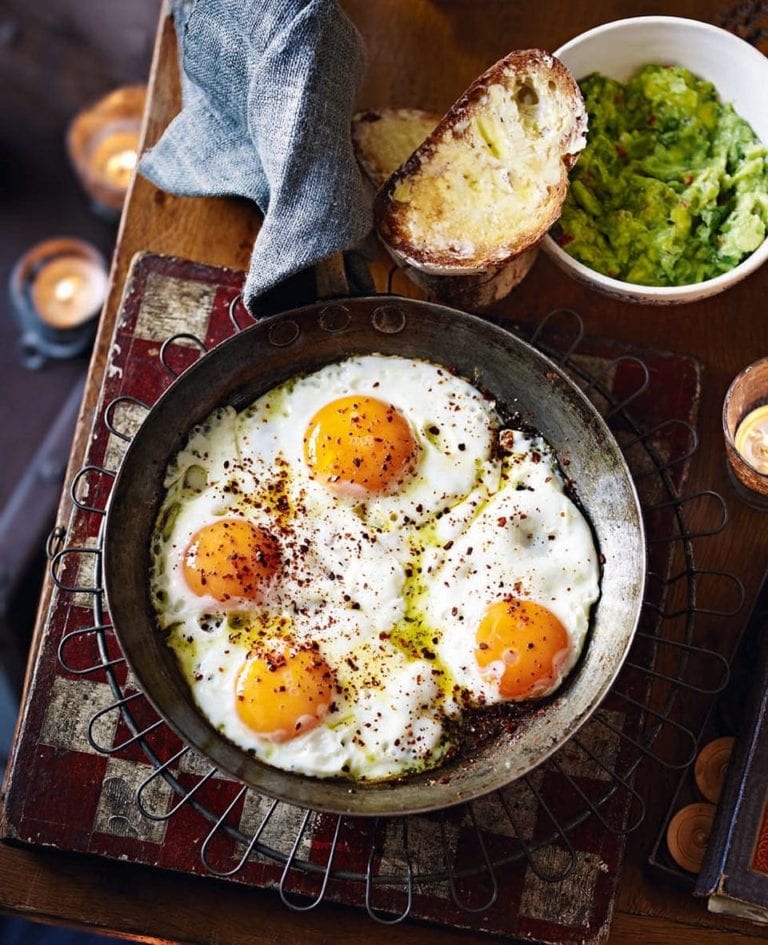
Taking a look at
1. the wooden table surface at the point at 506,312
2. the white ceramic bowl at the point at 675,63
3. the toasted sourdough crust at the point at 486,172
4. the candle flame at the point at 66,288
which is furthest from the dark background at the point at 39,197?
the white ceramic bowl at the point at 675,63

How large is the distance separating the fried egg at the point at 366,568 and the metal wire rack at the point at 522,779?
182mm

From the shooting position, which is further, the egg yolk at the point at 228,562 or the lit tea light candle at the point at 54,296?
the lit tea light candle at the point at 54,296

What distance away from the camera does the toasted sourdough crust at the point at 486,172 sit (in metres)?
2.40

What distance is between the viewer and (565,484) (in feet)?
8.38

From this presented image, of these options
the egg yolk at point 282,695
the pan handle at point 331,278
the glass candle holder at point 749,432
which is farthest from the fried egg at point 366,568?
the glass candle holder at point 749,432

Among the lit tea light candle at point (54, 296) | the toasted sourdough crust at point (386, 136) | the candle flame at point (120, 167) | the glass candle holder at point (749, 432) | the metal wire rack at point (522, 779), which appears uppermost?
the candle flame at point (120, 167)

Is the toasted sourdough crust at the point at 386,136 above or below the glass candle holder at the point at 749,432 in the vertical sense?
above

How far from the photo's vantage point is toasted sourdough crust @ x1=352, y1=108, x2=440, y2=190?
2.61 metres

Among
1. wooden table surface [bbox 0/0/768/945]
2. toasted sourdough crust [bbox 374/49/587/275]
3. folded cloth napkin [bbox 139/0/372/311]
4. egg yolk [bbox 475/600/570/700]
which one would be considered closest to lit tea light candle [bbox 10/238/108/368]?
wooden table surface [bbox 0/0/768/945]

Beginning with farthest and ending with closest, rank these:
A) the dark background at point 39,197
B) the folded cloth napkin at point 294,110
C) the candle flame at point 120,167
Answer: the candle flame at point 120,167
the dark background at point 39,197
the folded cloth napkin at point 294,110

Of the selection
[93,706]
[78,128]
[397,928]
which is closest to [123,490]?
[93,706]

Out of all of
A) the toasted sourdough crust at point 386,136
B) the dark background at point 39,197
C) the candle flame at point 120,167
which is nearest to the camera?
the toasted sourdough crust at point 386,136

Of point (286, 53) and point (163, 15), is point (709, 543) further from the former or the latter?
point (163, 15)

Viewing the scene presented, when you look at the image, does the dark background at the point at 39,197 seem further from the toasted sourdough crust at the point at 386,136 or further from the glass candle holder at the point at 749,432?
the glass candle holder at the point at 749,432
